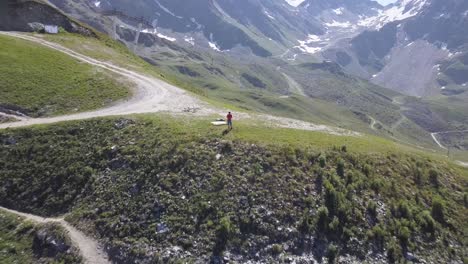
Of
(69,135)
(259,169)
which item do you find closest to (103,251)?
(259,169)

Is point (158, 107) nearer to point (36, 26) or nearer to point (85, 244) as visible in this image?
point (85, 244)

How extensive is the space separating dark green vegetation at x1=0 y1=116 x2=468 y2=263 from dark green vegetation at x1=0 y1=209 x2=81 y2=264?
2119mm

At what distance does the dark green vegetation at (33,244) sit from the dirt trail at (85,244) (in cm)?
50

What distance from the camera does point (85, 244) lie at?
33281 millimetres

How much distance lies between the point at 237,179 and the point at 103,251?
13837mm

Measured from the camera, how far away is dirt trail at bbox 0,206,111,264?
32.0 meters

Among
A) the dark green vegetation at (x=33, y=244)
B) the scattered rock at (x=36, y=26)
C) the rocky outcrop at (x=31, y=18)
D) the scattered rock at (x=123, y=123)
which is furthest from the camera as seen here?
the rocky outcrop at (x=31, y=18)

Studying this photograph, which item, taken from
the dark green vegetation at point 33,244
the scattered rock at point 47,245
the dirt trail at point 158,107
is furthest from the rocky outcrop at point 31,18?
the scattered rock at point 47,245

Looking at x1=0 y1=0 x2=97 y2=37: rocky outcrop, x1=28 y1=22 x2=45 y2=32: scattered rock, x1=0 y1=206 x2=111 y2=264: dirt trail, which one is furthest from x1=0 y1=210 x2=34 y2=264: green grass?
x1=0 y1=0 x2=97 y2=37: rocky outcrop

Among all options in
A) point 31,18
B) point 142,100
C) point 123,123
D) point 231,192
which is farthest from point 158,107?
point 31,18

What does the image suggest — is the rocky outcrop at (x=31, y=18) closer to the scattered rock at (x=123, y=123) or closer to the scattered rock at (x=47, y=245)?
Answer: the scattered rock at (x=123, y=123)

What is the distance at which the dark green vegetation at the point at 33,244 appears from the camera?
3269cm

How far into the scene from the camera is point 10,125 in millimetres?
50062

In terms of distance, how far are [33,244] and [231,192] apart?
1802 centimetres
